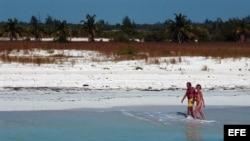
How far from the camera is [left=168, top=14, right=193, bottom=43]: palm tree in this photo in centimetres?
6512

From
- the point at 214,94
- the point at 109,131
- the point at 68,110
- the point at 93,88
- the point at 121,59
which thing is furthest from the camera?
the point at 121,59

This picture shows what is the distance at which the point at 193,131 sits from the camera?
43.3ft

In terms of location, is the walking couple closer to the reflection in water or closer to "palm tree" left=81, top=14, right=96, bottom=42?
the reflection in water

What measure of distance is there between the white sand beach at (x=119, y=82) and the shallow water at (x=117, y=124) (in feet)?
4.25

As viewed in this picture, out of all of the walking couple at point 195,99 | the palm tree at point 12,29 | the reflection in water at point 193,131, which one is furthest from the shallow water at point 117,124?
the palm tree at point 12,29

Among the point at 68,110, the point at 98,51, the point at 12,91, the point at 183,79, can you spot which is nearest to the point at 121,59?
the point at 98,51

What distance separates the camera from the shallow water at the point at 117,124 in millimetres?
12375

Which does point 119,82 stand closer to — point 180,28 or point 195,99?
point 195,99

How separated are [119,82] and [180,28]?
1671 inches

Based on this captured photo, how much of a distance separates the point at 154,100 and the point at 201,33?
5802 centimetres

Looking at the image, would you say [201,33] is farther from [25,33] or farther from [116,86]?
[116,86]

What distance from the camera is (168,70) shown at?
28.4 metres

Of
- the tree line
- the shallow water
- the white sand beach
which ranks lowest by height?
the shallow water

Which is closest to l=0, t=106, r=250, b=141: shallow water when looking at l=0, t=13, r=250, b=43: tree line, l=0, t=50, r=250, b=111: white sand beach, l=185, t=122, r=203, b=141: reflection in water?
l=185, t=122, r=203, b=141: reflection in water
